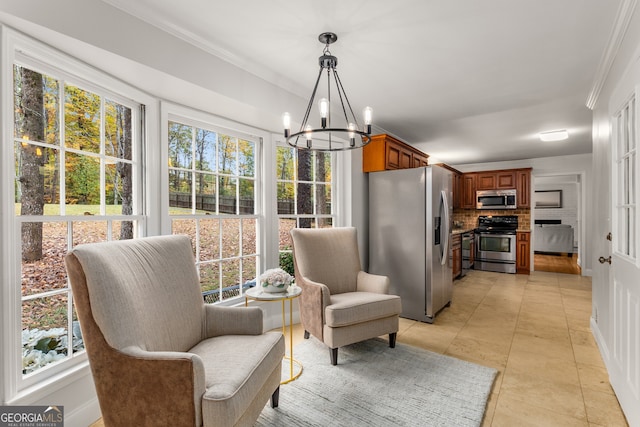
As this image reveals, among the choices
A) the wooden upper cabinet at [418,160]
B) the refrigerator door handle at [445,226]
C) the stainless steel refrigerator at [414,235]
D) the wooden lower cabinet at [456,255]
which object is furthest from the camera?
the wooden lower cabinet at [456,255]

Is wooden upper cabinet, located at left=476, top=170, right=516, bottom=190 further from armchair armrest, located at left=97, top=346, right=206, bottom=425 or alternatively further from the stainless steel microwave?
armchair armrest, located at left=97, top=346, right=206, bottom=425

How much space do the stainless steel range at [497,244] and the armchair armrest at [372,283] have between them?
4.53 metres

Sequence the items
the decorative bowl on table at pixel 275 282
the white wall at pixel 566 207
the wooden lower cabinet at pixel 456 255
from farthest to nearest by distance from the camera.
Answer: the white wall at pixel 566 207 < the wooden lower cabinet at pixel 456 255 < the decorative bowl on table at pixel 275 282

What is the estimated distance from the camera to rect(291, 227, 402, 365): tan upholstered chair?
2492mm

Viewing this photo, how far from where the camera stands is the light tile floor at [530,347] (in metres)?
1.91

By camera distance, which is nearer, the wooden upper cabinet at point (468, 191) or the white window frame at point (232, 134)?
the white window frame at point (232, 134)

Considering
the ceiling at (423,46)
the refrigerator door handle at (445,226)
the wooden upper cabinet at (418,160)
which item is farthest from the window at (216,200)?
the wooden upper cabinet at (418,160)

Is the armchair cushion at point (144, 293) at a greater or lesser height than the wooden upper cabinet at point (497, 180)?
lesser

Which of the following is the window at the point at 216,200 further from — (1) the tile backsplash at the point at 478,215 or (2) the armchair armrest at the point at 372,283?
(1) the tile backsplash at the point at 478,215

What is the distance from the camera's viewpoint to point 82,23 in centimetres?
163

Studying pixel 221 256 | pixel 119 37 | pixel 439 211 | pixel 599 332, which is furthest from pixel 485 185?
pixel 119 37

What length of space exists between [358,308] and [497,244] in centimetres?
512

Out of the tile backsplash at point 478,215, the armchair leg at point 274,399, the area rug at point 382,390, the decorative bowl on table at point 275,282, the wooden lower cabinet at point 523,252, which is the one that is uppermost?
the tile backsplash at point 478,215

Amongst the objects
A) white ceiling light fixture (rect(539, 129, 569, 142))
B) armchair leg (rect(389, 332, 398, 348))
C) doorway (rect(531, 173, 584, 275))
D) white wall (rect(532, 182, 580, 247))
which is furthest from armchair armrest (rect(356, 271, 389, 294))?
white wall (rect(532, 182, 580, 247))
